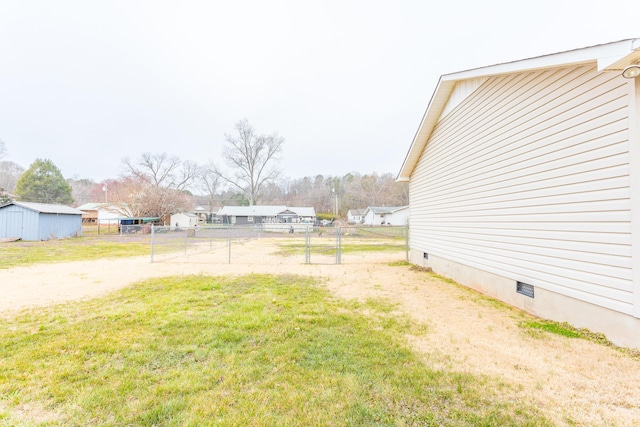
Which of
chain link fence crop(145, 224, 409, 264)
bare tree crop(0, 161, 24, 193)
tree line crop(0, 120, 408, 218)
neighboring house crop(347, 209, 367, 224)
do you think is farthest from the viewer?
neighboring house crop(347, 209, 367, 224)

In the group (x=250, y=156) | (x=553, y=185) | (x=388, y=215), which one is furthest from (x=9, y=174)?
(x=553, y=185)

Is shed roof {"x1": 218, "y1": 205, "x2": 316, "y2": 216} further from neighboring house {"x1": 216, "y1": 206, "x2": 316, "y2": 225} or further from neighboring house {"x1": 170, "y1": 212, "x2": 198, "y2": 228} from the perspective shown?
neighboring house {"x1": 170, "y1": 212, "x2": 198, "y2": 228}

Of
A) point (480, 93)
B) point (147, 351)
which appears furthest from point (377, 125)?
point (147, 351)

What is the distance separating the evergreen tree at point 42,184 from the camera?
3484 centimetres

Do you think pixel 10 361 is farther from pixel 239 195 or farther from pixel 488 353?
pixel 239 195

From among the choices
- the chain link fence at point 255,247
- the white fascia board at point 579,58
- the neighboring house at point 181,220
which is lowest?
the chain link fence at point 255,247

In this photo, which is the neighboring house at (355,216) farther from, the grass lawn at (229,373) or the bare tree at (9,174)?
the bare tree at (9,174)

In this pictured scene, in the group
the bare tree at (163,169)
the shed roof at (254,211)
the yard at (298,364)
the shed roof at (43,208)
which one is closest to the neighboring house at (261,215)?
the shed roof at (254,211)

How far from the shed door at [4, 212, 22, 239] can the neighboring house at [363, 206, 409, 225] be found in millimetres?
39364

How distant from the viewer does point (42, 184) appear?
35.5m

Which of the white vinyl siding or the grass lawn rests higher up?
the white vinyl siding

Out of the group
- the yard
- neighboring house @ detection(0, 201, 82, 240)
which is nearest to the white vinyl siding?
the yard

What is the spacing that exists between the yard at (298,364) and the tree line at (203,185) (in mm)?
28795

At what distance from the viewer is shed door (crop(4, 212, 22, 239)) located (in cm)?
1711
